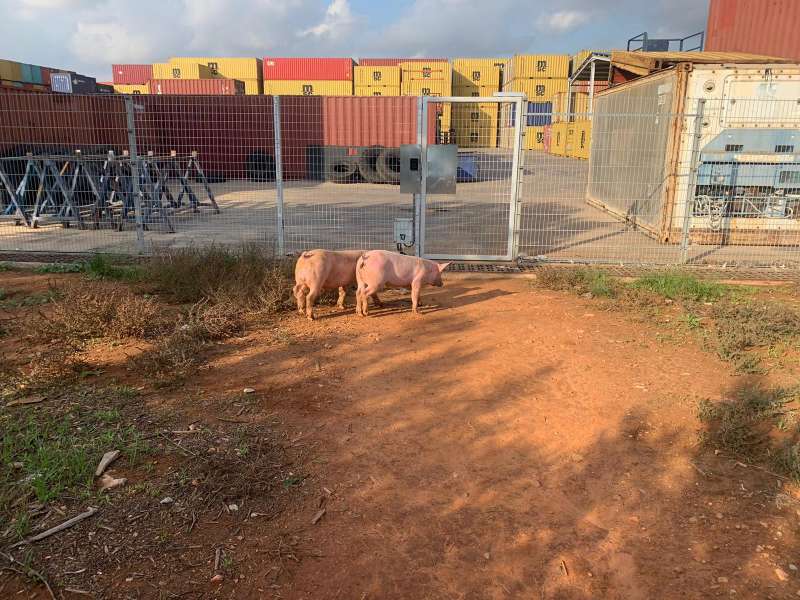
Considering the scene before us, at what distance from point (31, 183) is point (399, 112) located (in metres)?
11.9

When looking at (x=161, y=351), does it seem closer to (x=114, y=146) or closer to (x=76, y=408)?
(x=76, y=408)

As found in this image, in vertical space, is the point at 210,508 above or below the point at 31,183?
below

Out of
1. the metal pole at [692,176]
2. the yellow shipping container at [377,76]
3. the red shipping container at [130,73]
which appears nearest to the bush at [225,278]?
the metal pole at [692,176]

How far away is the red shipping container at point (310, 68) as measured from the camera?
145ft

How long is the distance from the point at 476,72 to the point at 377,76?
9.11 metres

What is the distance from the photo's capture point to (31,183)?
13000mm

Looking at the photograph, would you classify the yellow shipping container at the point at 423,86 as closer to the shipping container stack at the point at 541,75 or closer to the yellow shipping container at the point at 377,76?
the yellow shipping container at the point at 377,76

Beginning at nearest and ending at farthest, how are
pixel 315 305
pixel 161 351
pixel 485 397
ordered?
pixel 485 397, pixel 161 351, pixel 315 305

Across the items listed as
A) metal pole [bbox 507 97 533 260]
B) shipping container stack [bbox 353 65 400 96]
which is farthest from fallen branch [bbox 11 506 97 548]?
shipping container stack [bbox 353 65 400 96]

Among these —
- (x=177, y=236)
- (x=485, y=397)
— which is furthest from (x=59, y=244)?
(x=485, y=397)

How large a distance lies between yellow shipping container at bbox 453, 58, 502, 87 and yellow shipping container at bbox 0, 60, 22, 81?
105 ft

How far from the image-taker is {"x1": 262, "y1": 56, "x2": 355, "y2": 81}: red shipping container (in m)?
44.2

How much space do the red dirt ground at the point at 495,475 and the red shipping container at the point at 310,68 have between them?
139 ft

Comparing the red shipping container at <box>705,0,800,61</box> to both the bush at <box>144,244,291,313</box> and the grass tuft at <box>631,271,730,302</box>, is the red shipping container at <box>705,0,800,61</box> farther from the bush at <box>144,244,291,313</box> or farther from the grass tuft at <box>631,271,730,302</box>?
the bush at <box>144,244,291,313</box>
